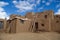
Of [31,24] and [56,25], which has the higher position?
[31,24]

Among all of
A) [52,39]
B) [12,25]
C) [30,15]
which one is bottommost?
[52,39]

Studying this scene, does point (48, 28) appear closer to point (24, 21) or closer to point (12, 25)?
point (24, 21)

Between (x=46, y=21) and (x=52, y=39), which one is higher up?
(x=46, y=21)

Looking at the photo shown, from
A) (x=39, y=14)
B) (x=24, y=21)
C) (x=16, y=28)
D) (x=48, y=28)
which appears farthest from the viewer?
(x=39, y=14)

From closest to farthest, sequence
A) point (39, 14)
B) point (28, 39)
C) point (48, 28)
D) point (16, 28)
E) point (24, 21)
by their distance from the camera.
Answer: point (28, 39)
point (16, 28)
point (24, 21)
point (48, 28)
point (39, 14)

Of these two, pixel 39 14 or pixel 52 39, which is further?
pixel 39 14

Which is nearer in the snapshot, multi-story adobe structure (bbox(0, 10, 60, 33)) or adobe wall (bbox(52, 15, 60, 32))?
multi-story adobe structure (bbox(0, 10, 60, 33))

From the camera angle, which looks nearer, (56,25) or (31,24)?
(56,25)

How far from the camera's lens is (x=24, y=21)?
15102mm

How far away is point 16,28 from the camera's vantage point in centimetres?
1403

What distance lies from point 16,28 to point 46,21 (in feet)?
15.5

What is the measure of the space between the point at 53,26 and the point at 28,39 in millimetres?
8556

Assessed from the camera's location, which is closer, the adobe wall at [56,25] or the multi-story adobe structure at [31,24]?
the multi-story adobe structure at [31,24]

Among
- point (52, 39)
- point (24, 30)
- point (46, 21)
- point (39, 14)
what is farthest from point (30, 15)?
point (52, 39)
